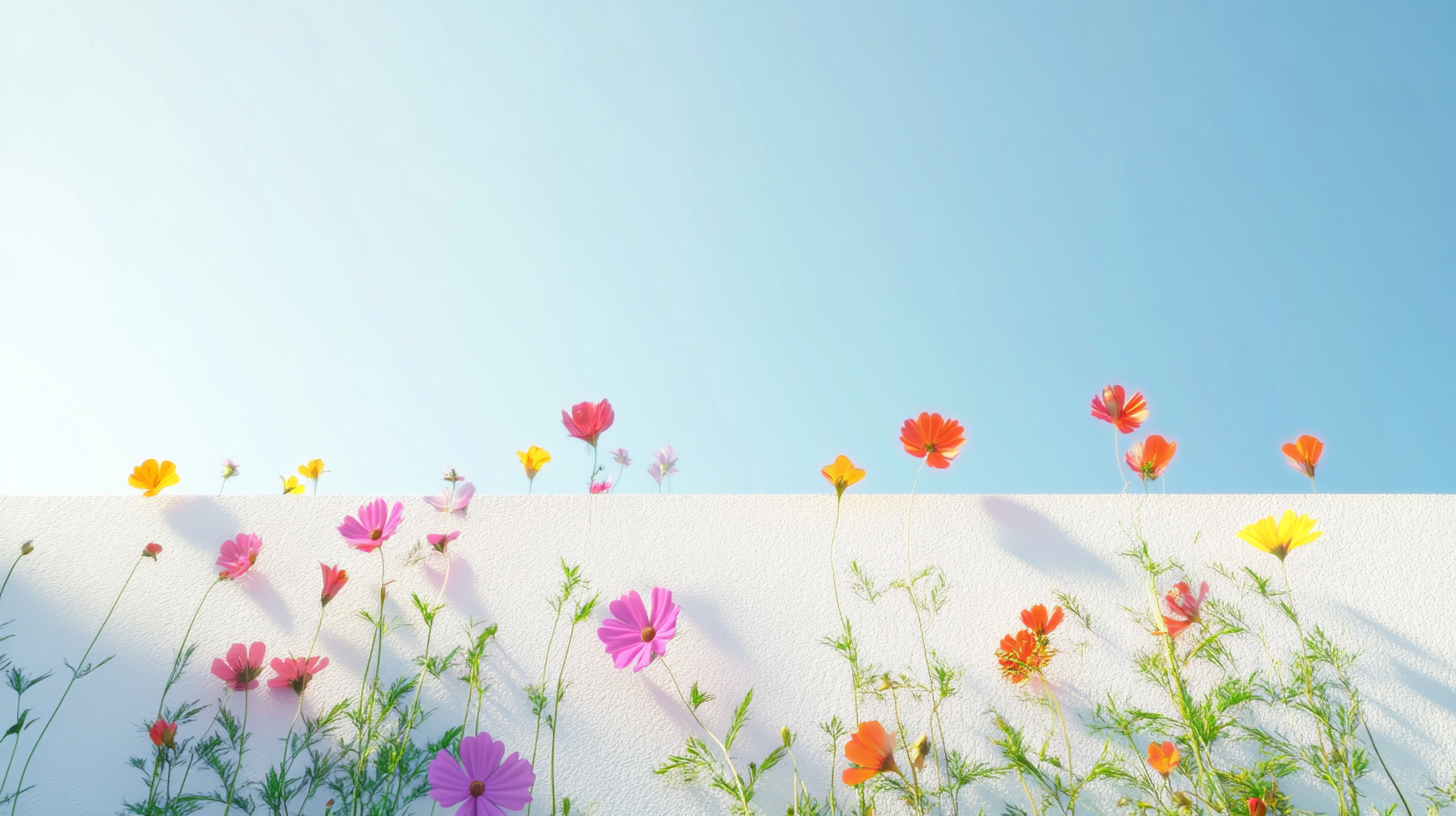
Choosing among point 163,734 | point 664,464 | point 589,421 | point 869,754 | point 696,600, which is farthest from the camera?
point 664,464

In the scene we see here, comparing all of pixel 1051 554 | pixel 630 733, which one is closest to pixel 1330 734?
pixel 1051 554

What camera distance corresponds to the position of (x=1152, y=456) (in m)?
1.62

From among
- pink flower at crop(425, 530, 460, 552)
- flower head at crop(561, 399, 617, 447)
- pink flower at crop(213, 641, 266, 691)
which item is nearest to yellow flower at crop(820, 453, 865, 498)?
flower head at crop(561, 399, 617, 447)

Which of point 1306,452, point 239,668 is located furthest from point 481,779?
point 1306,452

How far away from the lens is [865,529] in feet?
5.46

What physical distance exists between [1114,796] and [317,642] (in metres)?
1.82

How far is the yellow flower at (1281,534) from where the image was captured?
1.38 meters

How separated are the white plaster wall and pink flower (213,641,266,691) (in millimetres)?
57

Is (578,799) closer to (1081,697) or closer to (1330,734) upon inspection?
(1081,697)

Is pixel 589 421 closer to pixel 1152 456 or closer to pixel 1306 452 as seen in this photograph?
pixel 1152 456

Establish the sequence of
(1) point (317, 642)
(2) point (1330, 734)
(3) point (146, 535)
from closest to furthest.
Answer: (2) point (1330, 734) < (1) point (317, 642) < (3) point (146, 535)

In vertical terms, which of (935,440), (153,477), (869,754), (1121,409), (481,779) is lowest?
(481,779)

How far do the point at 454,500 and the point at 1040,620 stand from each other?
151 centimetres

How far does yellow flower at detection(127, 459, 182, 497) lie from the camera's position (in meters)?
1.74
